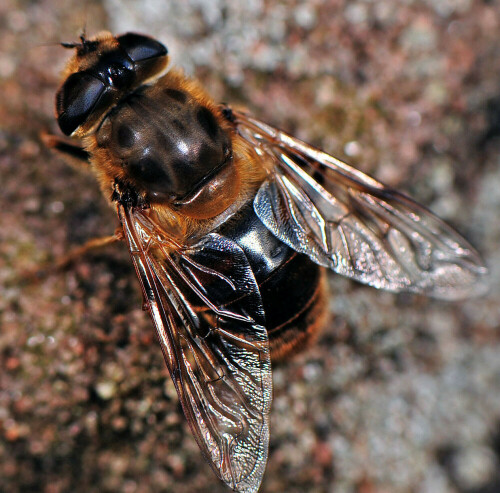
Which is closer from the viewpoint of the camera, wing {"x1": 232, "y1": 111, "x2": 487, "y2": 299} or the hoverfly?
the hoverfly

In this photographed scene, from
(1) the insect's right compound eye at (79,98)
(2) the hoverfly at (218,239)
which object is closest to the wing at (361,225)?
(2) the hoverfly at (218,239)

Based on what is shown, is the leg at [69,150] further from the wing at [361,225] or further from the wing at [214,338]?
the wing at [361,225]

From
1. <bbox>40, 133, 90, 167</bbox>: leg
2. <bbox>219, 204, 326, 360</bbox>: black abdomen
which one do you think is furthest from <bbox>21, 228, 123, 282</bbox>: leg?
<bbox>219, 204, 326, 360</bbox>: black abdomen

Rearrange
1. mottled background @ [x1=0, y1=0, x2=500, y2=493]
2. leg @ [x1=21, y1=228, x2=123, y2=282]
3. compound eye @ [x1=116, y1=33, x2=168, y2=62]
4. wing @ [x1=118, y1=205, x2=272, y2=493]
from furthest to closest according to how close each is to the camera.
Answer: leg @ [x1=21, y1=228, x2=123, y2=282]
mottled background @ [x1=0, y1=0, x2=500, y2=493]
compound eye @ [x1=116, y1=33, x2=168, y2=62]
wing @ [x1=118, y1=205, x2=272, y2=493]

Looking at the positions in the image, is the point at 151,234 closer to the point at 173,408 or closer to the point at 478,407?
the point at 173,408

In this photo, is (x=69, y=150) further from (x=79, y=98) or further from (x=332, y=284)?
(x=332, y=284)

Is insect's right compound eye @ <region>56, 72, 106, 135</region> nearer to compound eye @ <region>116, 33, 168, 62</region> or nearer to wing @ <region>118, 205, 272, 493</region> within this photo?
compound eye @ <region>116, 33, 168, 62</region>

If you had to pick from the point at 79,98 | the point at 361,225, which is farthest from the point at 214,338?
the point at 79,98

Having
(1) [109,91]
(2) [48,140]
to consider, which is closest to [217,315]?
(1) [109,91]
